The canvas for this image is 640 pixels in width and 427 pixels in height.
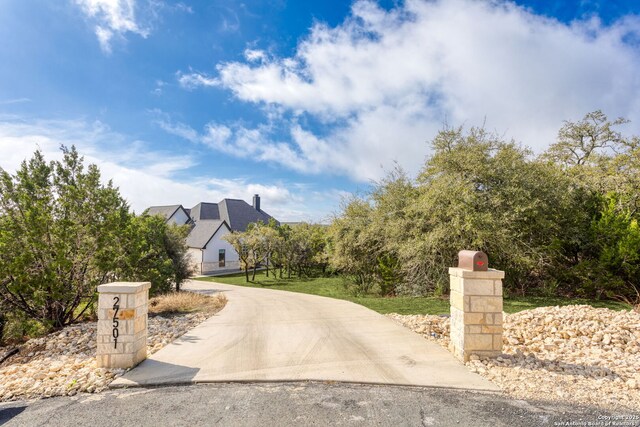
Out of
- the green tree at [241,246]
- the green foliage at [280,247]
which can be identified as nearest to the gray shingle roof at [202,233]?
the green foliage at [280,247]

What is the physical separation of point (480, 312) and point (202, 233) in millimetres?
31569

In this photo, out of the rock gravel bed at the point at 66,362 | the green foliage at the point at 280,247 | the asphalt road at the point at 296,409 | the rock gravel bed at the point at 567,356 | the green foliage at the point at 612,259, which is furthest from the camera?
the green foliage at the point at 280,247

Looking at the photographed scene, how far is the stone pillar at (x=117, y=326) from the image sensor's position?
5.30m

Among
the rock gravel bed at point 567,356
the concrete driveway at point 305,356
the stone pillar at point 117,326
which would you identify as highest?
the stone pillar at point 117,326

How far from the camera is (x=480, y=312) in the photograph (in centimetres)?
546

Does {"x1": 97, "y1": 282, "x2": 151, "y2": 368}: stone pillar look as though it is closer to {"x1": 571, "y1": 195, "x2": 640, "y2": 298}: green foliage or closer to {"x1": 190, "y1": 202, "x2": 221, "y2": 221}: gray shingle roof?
{"x1": 571, "y1": 195, "x2": 640, "y2": 298}: green foliage

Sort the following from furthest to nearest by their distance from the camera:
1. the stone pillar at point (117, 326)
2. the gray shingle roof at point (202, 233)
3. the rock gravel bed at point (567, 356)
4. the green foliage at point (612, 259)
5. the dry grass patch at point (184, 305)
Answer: the gray shingle roof at point (202, 233) < the green foliage at point (612, 259) < the dry grass patch at point (184, 305) < the stone pillar at point (117, 326) < the rock gravel bed at point (567, 356)

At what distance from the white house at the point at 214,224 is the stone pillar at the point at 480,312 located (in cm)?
2479

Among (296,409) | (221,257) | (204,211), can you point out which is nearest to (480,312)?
(296,409)

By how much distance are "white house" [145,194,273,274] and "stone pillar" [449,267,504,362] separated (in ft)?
81.3

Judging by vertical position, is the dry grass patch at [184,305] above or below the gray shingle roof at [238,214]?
below

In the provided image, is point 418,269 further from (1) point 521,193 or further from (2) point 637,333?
(2) point 637,333

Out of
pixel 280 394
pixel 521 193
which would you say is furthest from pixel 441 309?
pixel 280 394

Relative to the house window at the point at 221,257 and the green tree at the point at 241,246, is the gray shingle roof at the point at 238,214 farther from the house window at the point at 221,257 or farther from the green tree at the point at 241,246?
the green tree at the point at 241,246
